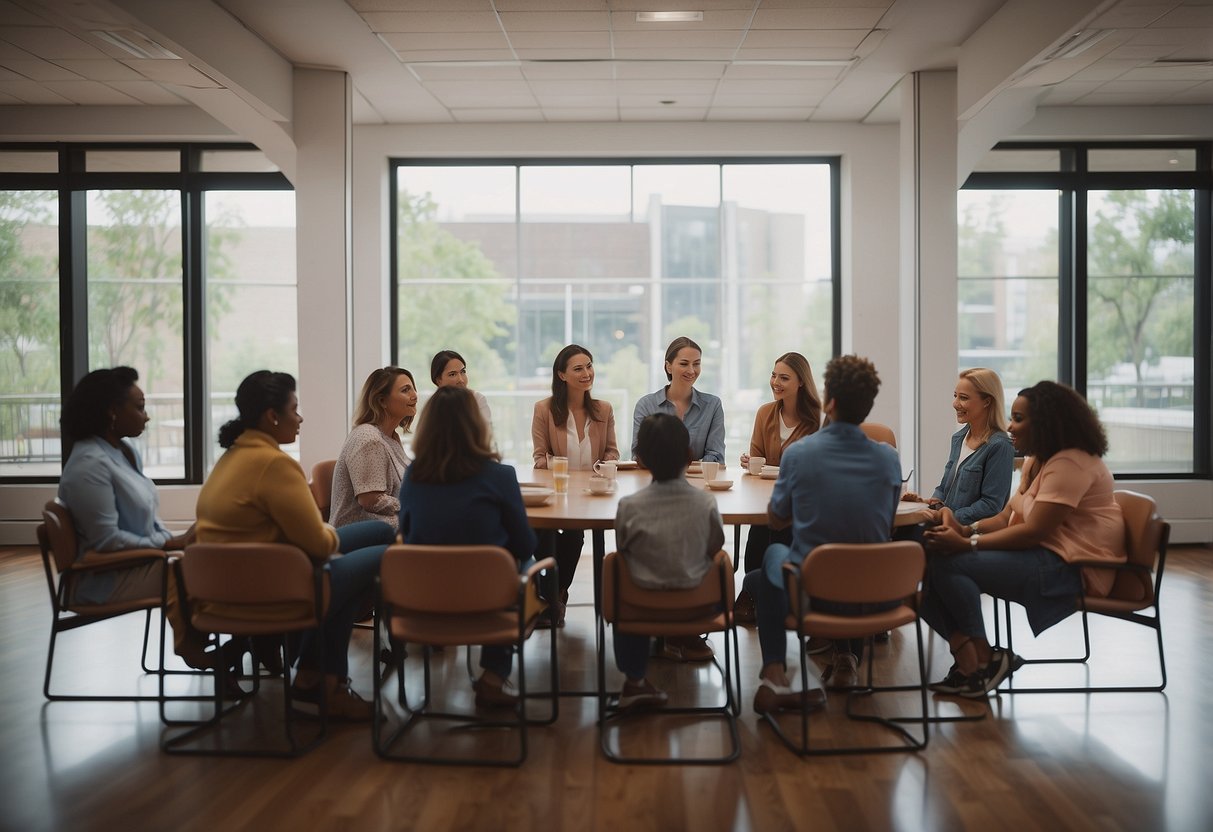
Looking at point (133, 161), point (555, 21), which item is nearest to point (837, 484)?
point (555, 21)

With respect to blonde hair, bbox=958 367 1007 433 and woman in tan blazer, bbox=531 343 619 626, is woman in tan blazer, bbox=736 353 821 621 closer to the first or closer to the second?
woman in tan blazer, bbox=531 343 619 626

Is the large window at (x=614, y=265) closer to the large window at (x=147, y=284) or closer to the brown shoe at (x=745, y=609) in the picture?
the large window at (x=147, y=284)

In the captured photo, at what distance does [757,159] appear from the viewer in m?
8.30

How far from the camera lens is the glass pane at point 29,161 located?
25.3 feet

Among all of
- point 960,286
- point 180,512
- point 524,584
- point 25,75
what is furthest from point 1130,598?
point 25,75

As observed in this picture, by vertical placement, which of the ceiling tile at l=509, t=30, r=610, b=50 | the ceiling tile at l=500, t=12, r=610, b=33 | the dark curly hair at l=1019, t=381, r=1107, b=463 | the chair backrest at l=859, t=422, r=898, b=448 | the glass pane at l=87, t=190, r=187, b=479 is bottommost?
the chair backrest at l=859, t=422, r=898, b=448

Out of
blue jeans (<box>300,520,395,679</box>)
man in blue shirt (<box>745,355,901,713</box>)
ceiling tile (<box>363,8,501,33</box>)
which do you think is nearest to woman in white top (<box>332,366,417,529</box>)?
blue jeans (<box>300,520,395,679</box>)

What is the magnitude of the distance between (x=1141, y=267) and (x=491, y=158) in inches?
214

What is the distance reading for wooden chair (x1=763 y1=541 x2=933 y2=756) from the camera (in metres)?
3.12

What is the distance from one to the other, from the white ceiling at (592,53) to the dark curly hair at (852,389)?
2.58 meters

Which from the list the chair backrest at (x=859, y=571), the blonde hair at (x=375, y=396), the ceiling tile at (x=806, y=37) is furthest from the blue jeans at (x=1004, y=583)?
the ceiling tile at (x=806, y=37)

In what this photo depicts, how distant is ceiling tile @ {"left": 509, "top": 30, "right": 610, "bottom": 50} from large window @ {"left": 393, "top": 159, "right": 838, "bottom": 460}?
2222 mm

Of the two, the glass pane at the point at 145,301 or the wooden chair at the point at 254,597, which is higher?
the glass pane at the point at 145,301

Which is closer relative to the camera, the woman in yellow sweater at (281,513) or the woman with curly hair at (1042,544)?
the woman in yellow sweater at (281,513)
